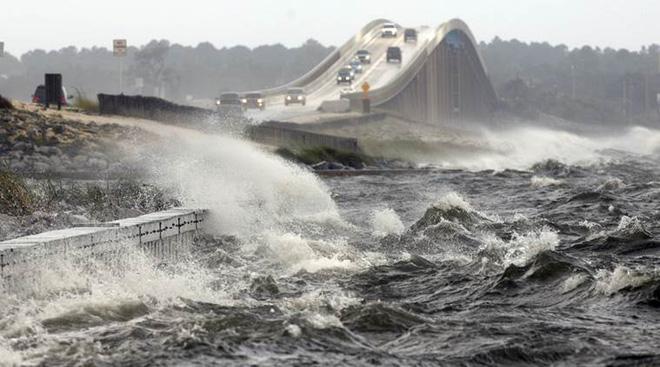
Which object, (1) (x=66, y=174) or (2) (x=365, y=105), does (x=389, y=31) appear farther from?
(1) (x=66, y=174)

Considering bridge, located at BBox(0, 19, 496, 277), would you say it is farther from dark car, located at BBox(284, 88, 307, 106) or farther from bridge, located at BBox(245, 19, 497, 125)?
dark car, located at BBox(284, 88, 307, 106)

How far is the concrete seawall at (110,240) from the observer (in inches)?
597

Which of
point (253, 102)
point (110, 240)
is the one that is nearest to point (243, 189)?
point (110, 240)

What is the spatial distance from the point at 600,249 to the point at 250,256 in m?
5.96

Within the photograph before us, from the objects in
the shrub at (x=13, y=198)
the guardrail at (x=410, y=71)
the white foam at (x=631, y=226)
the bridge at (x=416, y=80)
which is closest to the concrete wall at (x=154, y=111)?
the bridge at (x=416, y=80)

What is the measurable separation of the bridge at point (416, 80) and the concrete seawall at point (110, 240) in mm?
75235

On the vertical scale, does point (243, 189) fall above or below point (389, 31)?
below

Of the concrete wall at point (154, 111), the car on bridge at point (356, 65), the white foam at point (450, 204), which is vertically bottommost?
the white foam at point (450, 204)

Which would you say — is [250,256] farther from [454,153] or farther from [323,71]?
[323,71]

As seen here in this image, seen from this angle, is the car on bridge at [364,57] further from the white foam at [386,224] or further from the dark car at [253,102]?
the white foam at [386,224]

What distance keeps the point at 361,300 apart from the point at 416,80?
117760 millimetres

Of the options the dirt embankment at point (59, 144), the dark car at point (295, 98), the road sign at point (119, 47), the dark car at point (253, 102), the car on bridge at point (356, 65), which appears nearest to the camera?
the dirt embankment at point (59, 144)

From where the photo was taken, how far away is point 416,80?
13225 centimetres

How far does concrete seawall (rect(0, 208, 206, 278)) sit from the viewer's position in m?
15.2
